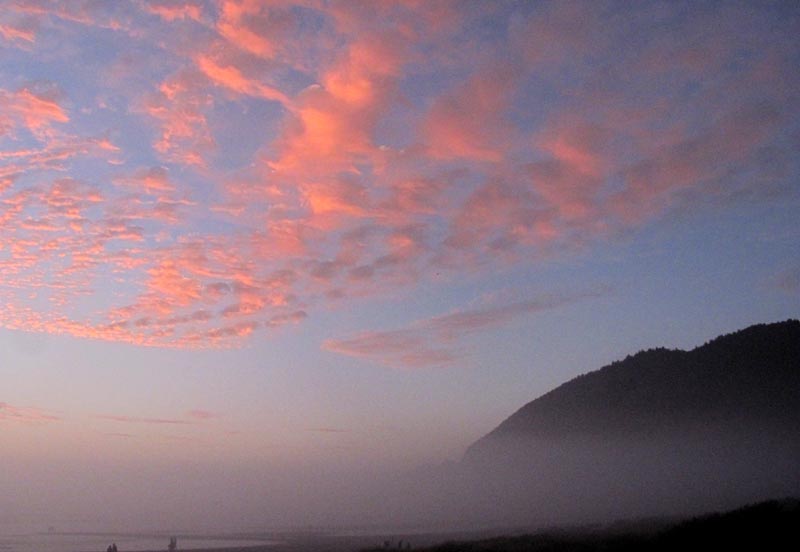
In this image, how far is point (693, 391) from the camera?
12244 cm

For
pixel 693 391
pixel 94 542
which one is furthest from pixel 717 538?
pixel 693 391

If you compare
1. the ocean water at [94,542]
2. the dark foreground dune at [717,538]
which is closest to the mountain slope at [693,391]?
the ocean water at [94,542]

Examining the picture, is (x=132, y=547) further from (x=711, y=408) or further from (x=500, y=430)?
(x=500, y=430)

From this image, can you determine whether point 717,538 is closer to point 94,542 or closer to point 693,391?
point 94,542

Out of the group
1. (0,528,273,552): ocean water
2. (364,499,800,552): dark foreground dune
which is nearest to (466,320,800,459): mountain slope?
(0,528,273,552): ocean water

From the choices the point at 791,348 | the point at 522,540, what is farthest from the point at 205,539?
the point at 791,348

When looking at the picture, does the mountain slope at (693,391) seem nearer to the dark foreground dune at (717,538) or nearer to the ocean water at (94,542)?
the ocean water at (94,542)

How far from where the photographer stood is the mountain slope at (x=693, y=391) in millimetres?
107562

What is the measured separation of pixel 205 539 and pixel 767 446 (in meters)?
78.1

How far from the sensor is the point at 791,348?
4316 inches

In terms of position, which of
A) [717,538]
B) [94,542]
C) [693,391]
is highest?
[693,391]

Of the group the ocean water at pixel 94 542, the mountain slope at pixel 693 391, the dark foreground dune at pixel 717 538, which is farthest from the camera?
the mountain slope at pixel 693 391

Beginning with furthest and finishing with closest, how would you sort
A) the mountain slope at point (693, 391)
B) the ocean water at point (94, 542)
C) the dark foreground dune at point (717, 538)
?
the mountain slope at point (693, 391) < the ocean water at point (94, 542) < the dark foreground dune at point (717, 538)

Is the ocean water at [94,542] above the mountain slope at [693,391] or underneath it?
→ underneath
